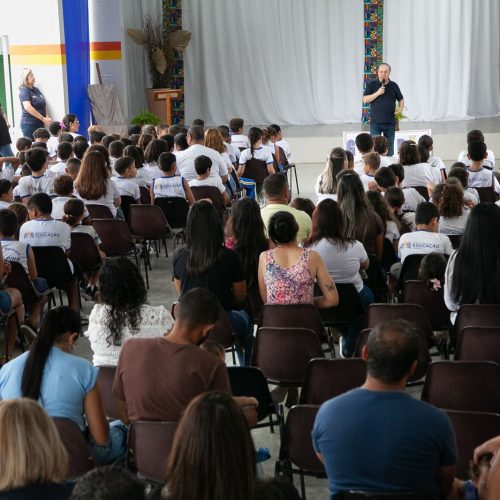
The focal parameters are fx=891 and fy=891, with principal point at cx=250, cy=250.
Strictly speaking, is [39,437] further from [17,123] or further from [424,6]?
[424,6]

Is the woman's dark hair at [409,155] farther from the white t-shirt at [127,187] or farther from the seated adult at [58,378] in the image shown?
the seated adult at [58,378]

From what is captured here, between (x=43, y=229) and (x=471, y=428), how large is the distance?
3.79 m

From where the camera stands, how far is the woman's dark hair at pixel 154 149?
894 cm

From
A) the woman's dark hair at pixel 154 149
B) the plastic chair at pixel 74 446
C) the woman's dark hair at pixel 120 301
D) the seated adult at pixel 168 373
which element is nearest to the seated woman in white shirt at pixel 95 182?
the woman's dark hair at pixel 154 149

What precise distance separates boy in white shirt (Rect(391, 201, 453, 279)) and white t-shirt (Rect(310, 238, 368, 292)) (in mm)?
490

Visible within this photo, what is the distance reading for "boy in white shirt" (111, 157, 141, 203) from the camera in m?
8.12

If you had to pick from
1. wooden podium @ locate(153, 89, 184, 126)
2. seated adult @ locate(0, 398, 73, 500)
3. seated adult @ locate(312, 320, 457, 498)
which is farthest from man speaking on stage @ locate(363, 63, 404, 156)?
seated adult @ locate(0, 398, 73, 500)

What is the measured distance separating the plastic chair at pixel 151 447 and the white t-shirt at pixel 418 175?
17.5 feet

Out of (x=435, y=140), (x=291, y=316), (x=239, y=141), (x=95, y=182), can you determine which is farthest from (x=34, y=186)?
(x=435, y=140)

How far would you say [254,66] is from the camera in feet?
56.9

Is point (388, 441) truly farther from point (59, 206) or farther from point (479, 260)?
point (59, 206)

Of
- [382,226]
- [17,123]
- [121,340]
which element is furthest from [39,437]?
Answer: [17,123]

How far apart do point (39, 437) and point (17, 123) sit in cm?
1175

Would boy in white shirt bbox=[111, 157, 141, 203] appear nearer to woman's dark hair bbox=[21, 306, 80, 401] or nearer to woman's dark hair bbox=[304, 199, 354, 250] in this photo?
woman's dark hair bbox=[304, 199, 354, 250]
